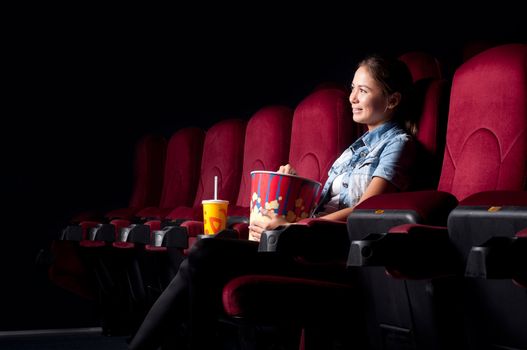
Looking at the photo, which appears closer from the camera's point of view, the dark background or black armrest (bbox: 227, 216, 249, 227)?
black armrest (bbox: 227, 216, 249, 227)

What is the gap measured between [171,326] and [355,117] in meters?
0.35

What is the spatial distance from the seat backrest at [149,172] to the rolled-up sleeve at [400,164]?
1.04 m

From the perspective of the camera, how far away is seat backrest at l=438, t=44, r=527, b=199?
0.64 meters

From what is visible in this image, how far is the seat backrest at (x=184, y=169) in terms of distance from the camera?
1573 mm

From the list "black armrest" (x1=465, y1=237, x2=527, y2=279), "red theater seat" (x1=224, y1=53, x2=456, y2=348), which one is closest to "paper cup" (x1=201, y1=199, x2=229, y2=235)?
"red theater seat" (x1=224, y1=53, x2=456, y2=348)

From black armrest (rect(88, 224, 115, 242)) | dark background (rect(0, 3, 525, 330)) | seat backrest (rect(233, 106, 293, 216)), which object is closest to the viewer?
seat backrest (rect(233, 106, 293, 216))

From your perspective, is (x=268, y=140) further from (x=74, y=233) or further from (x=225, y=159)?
(x=74, y=233)

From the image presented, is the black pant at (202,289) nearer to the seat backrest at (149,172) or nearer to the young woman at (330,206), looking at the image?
the young woman at (330,206)

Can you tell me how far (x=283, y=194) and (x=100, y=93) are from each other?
1.27m

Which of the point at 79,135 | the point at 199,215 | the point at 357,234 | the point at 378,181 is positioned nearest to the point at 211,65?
the point at 79,135

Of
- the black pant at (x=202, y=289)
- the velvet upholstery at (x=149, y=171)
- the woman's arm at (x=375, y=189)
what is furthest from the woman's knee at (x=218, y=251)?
the velvet upholstery at (x=149, y=171)

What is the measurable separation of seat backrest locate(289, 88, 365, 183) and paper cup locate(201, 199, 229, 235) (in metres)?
0.18

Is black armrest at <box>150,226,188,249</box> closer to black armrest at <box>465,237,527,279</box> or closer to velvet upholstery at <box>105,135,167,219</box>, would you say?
black armrest at <box>465,237,527,279</box>

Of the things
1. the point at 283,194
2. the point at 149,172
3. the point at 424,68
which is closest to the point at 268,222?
the point at 283,194
